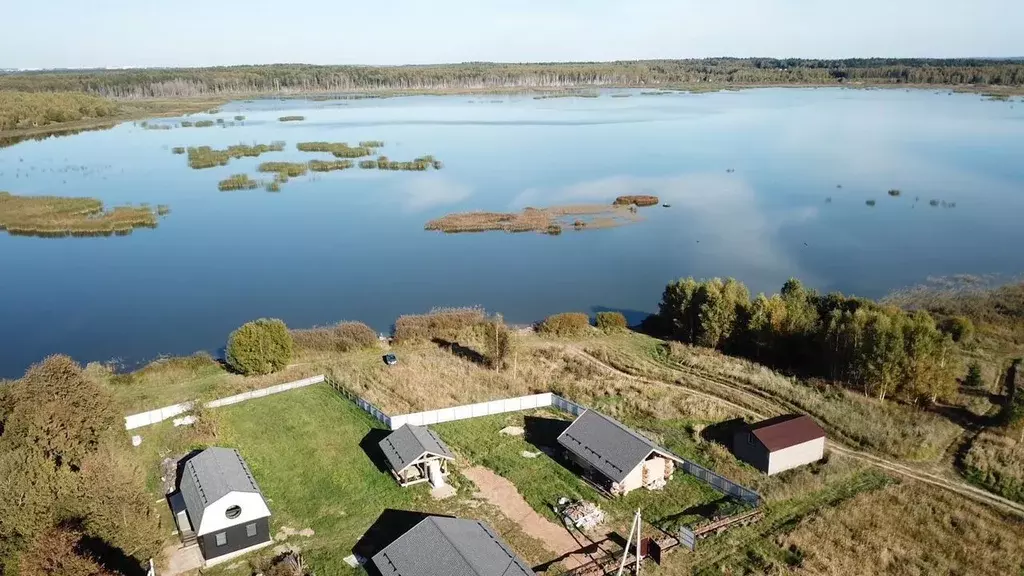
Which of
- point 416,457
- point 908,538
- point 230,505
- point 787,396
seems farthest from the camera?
point 787,396

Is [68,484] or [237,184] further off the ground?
[68,484]

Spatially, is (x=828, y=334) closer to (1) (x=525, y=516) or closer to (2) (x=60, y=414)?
(1) (x=525, y=516)

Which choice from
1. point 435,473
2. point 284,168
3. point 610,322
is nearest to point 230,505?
point 435,473

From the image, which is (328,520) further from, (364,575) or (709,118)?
(709,118)

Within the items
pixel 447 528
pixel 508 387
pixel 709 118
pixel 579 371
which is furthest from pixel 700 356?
pixel 709 118

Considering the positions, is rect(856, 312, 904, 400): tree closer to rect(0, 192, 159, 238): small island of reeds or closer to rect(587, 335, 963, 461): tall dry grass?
rect(587, 335, 963, 461): tall dry grass

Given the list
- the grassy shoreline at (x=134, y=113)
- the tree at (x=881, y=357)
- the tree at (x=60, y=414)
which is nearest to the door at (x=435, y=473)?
the tree at (x=60, y=414)

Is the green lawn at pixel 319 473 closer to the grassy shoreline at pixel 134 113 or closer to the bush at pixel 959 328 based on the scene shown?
the bush at pixel 959 328
